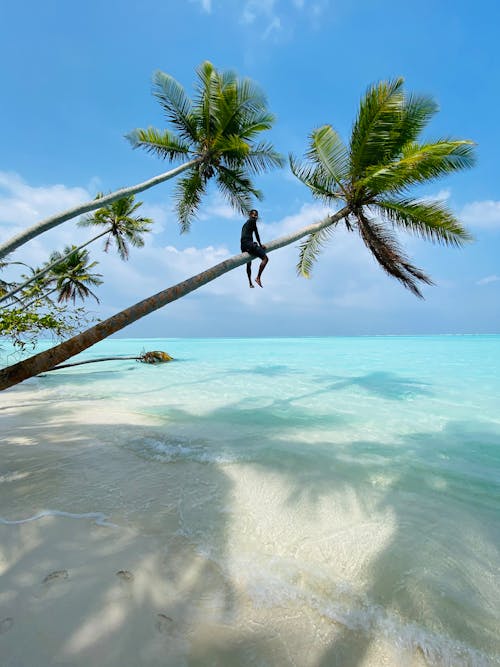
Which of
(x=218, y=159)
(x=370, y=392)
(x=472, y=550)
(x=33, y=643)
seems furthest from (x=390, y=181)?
(x=33, y=643)

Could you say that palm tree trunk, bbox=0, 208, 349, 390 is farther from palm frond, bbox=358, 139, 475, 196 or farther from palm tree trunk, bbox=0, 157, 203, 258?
palm frond, bbox=358, 139, 475, 196

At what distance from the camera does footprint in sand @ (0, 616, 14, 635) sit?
1.50 m

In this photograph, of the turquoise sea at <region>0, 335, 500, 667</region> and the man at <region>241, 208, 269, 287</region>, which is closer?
the turquoise sea at <region>0, 335, 500, 667</region>

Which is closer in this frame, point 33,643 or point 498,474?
point 33,643

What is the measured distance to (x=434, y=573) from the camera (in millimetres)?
2260

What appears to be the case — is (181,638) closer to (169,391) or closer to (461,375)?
(169,391)

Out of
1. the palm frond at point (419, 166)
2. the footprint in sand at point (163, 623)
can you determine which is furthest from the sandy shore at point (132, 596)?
the palm frond at point (419, 166)

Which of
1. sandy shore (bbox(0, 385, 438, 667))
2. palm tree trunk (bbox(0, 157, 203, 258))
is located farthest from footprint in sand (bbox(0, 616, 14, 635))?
palm tree trunk (bbox(0, 157, 203, 258))

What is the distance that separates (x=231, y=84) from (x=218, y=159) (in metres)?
1.75

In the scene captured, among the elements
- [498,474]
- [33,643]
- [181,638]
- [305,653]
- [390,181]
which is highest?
[390,181]

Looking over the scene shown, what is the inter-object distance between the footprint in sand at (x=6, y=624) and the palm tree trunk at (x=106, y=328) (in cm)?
189

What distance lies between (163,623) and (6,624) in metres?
0.75

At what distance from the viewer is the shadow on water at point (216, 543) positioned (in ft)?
5.14

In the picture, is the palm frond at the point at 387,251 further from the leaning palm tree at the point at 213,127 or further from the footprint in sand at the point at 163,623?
the footprint in sand at the point at 163,623
